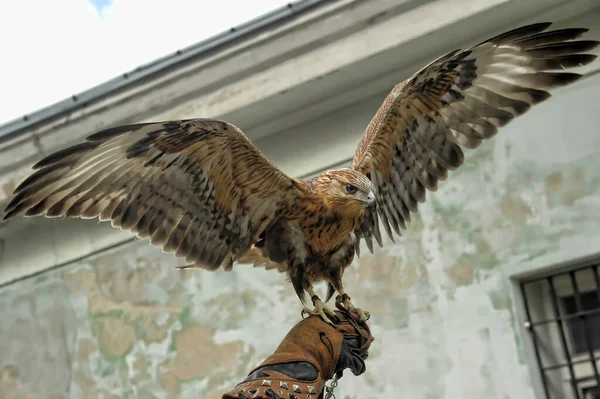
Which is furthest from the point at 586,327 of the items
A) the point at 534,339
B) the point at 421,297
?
the point at 421,297

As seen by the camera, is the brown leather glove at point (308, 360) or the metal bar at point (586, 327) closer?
the brown leather glove at point (308, 360)

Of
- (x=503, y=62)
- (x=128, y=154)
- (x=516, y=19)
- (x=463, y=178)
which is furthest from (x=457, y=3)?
(x=128, y=154)

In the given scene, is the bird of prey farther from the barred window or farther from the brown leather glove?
the barred window

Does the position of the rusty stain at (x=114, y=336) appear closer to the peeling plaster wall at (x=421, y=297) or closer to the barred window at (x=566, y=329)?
the peeling plaster wall at (x=421, y=297)

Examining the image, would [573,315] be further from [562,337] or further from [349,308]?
[349,308]

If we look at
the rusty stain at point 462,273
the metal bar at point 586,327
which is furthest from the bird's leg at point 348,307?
the metal bar at point 586,327

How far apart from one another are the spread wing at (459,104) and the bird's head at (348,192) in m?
0.58

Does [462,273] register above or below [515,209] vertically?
below

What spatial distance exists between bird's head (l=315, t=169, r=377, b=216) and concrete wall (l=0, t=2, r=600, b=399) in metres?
2.23

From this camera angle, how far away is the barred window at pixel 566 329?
526 cm

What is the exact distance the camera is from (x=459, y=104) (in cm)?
422

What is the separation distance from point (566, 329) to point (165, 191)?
2868 mm

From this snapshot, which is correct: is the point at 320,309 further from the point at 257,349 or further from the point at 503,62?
the point at 257,349

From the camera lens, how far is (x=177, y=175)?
361 cm
